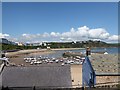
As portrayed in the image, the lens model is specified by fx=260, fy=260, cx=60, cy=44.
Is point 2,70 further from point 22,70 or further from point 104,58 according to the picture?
point 104,58

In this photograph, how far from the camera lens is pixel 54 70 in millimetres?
13422

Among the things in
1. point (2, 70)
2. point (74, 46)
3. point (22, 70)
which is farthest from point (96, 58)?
point (74, 46)

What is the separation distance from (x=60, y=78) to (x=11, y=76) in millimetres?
2538

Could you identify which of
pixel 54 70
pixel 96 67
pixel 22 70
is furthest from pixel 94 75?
pixel 22 70

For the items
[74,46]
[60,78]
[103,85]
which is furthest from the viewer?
[74,46]

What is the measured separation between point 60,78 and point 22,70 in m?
2.16

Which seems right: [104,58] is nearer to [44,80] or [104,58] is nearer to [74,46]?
[44,80]

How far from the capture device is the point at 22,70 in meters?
13.6

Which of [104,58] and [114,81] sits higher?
[104,58]

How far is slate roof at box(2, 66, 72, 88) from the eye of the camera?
12.7m

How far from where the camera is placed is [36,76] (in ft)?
42.9

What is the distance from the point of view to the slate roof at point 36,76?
41.5 ft

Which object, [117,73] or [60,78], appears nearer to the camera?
[117,73]

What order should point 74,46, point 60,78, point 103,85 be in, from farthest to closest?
1. point 74,46
2. point 60,78
3. point 103,85
